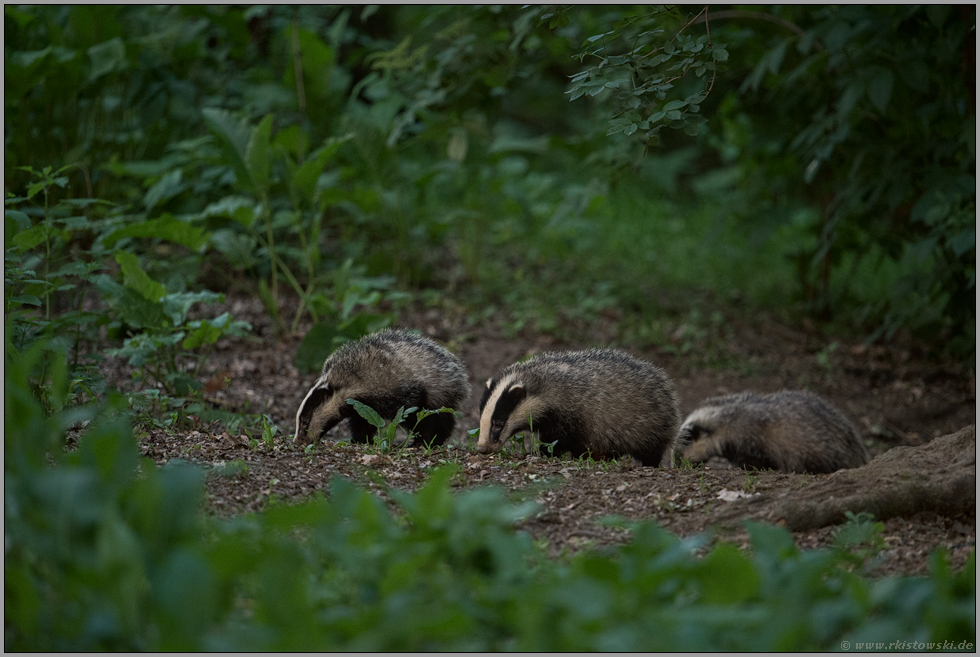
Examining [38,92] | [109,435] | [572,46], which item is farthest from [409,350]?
[38,92]

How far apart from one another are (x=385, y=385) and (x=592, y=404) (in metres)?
1.31

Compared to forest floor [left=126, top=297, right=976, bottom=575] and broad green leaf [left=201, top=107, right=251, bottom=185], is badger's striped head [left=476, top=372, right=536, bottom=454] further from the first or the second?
broad green leaf [left=201, top=107, right=251, bottom=185]

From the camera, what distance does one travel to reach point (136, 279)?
5594 millimetres

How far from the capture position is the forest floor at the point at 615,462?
3.57 m

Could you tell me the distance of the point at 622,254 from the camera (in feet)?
34.3

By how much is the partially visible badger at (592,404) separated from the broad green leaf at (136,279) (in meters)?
2.25

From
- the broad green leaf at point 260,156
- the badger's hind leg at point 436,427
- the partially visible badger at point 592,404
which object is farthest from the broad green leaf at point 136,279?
the partially visible badger at point 592,404

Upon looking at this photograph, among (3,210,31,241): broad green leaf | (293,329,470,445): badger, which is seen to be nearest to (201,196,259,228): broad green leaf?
(3,210,31,241): broad green leaf

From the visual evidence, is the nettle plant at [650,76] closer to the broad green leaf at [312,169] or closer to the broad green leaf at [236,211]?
the broad green leaf at [312,169]

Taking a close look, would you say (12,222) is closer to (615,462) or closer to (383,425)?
(383,425)

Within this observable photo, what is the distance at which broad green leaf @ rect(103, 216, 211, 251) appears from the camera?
6.14 metres

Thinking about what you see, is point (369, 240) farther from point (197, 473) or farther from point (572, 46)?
point (197, 473)

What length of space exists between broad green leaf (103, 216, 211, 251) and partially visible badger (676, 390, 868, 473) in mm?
3835

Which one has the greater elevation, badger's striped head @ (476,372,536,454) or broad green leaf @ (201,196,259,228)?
broad green leaf @ (201,196,259,228)
